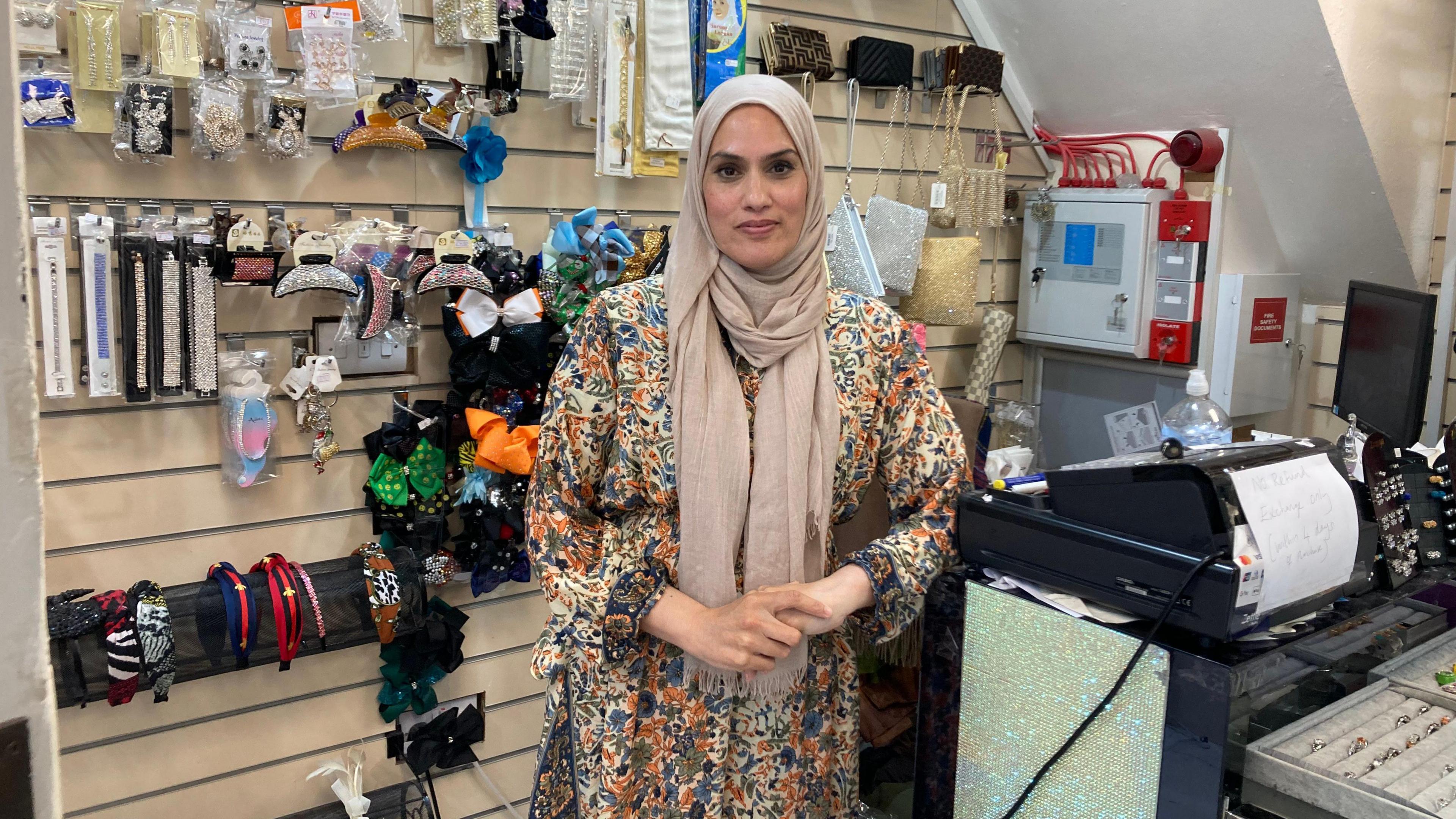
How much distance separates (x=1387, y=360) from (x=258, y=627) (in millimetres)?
2527

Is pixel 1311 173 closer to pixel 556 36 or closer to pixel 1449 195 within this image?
pixel 1449 195

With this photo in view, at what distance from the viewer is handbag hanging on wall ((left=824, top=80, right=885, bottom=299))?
3155 mm

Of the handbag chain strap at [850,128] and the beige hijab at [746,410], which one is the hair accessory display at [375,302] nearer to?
the beige hijab at [746,410]

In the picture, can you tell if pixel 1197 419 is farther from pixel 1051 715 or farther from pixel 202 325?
pixel 202 325

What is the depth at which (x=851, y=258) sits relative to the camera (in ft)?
10.4

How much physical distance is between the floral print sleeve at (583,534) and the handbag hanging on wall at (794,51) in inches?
73.4

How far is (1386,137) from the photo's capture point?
3066 mm

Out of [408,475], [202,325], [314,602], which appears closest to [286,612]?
[314,602]

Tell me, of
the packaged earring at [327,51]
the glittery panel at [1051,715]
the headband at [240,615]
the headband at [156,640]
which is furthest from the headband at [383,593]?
the glittery panel at [1051,715]

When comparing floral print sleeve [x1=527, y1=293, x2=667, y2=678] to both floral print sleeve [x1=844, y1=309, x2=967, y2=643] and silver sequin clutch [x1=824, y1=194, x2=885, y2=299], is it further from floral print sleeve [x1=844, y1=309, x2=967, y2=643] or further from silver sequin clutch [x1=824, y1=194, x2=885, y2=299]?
silver sequin clutch [x1=824, y1=194, x2=885, y2=299]

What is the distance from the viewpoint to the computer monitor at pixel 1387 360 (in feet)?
6.68

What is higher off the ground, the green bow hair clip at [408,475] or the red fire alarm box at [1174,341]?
the red fire alarm box at [1174,341]

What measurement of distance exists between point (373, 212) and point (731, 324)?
4.55 feet

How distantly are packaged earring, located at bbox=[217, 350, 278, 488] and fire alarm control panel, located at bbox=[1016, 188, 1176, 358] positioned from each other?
2662mm
